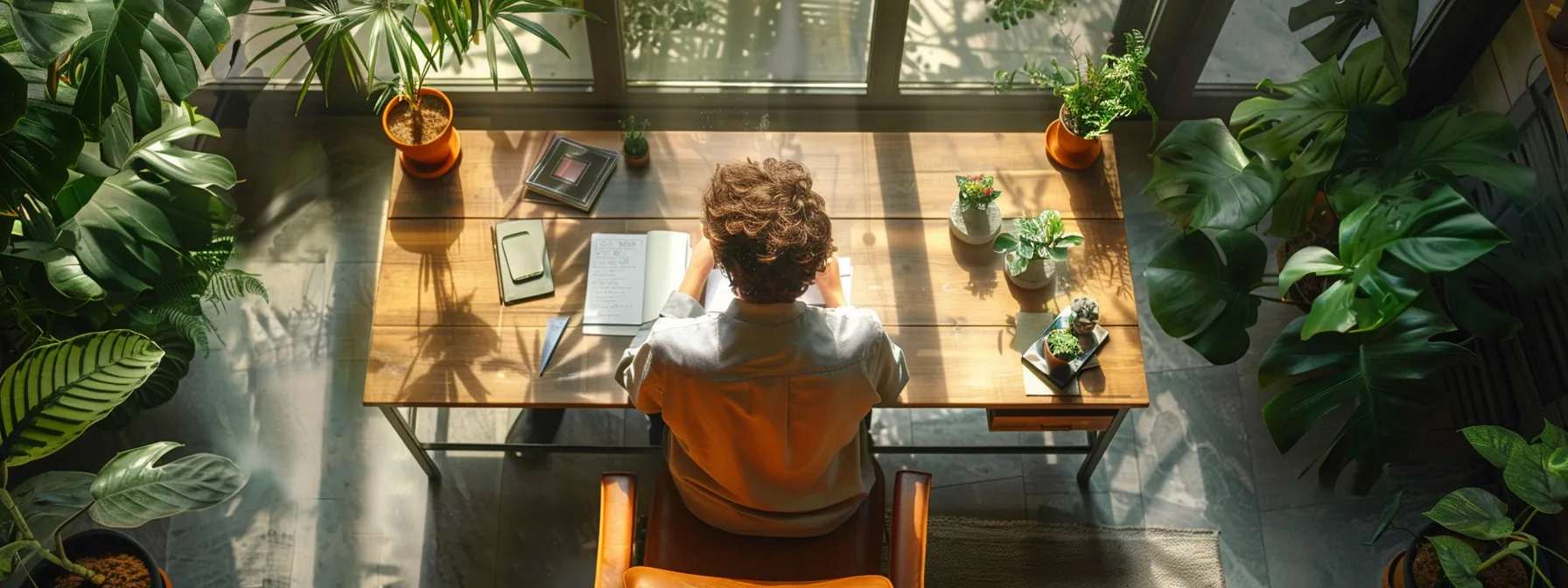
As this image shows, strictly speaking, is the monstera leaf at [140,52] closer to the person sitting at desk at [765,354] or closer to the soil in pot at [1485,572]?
the person sitting at desk at [765,354]

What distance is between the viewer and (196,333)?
2580 mm

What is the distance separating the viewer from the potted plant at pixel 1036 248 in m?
2.25

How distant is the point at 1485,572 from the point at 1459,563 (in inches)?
14.6

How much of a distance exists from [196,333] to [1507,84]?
333 cm

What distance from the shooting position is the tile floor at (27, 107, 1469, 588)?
2754 mm

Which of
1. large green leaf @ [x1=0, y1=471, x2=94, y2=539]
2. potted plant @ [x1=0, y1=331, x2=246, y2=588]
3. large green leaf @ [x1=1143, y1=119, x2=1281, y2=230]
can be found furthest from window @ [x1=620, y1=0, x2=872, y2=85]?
large green leaf @ [x1=0, y1=471, x2=94, y2=539]

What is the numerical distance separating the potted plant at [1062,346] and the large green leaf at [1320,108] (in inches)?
27.3

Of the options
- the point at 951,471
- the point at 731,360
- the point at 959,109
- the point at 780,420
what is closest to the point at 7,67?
the point at 731,360

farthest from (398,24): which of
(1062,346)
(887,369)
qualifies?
(1062,346)

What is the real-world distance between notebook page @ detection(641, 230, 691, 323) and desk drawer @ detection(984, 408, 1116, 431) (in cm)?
76

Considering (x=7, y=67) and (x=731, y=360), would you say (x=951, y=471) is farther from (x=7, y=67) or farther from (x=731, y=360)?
(x=7, y=67)

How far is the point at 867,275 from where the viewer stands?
93.0 inches

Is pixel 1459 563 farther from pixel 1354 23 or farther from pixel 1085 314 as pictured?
pixel 1354 23

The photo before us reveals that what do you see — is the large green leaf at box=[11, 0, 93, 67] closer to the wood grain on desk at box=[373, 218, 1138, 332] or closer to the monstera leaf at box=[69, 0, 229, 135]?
the monstera leaf at box=[69, 0, 229, 135]
